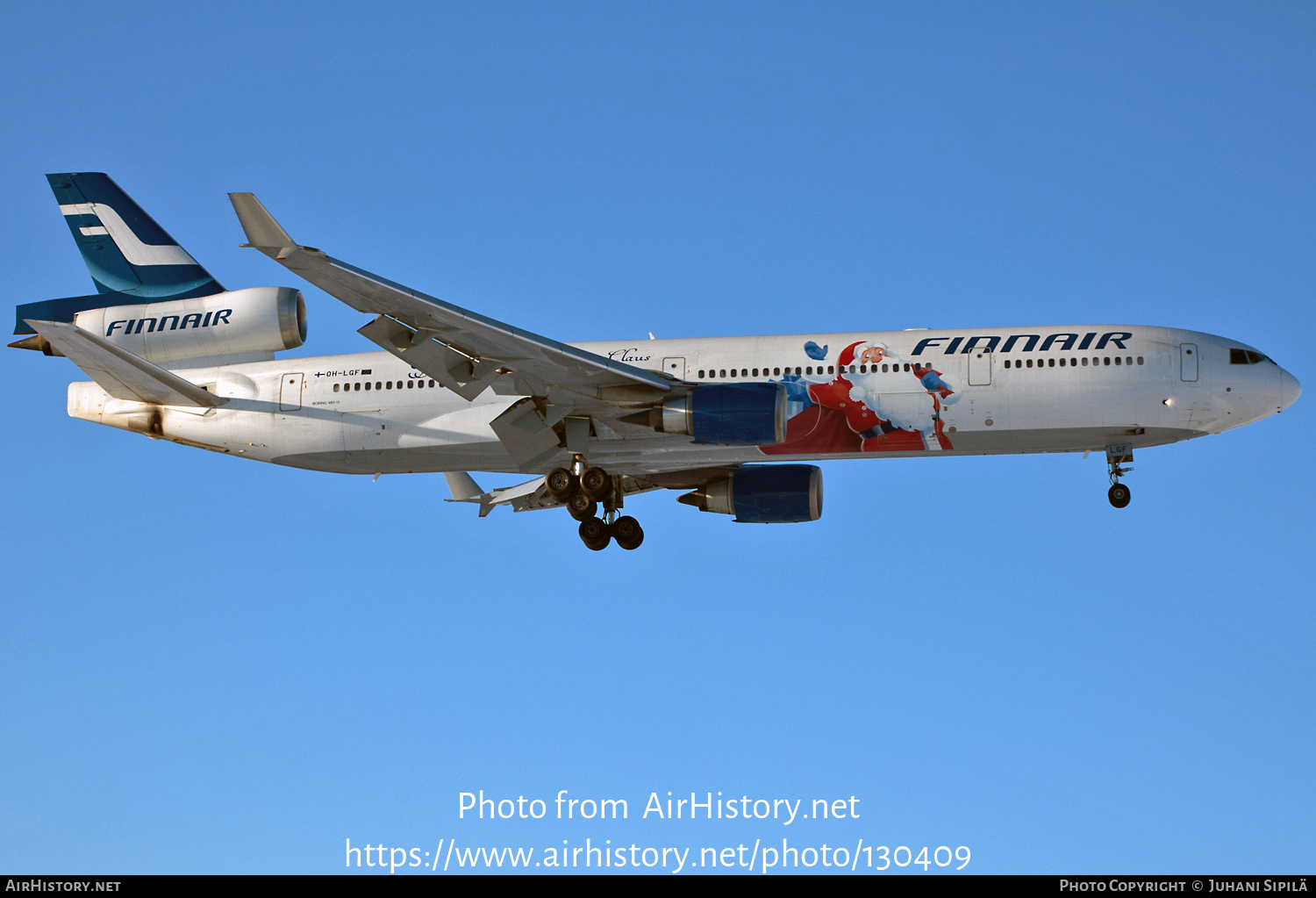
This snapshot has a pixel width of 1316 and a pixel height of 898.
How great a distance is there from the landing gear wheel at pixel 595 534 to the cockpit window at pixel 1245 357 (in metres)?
15.5

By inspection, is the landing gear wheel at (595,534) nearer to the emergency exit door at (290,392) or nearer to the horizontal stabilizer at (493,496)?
the horizontal stabilizer at (493,496)

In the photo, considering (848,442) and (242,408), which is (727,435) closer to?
(848,442)

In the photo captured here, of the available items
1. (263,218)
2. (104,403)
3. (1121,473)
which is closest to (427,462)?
(104,403)

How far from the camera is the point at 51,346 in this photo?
33844 millimetres

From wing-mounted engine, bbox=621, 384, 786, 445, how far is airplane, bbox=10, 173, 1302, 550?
0.04 meters

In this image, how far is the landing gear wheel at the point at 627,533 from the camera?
37062 mm

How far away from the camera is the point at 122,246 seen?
3734cm

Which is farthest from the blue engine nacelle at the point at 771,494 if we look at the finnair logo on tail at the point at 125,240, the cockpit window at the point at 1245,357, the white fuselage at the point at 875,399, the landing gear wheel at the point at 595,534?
the finnair logo on tail at the point at 125,240

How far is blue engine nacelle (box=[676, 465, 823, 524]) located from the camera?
37.4 meters

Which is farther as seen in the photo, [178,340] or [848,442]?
[178,340]

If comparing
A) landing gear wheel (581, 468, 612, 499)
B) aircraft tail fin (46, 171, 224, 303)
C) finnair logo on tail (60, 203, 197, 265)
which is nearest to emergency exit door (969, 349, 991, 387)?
landing gear wheel (581, 468, 612, 499)

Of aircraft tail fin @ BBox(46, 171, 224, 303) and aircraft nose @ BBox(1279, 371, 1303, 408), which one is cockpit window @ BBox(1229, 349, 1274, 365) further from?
aircraft tail fin @ BBox(46, 171, 224, 303)

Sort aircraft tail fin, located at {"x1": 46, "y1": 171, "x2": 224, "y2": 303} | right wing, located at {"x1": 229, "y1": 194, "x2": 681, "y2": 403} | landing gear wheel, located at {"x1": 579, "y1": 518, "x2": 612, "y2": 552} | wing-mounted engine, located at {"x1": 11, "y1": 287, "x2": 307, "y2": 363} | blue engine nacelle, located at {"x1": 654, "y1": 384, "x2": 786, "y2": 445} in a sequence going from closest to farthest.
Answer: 1. right wing, located at {"x1": 229, "y1": 194, "x2": 681, "y2": 403}
2. blue engine nacelle, located at {"x1": 654, "y1": 384, "x2": 786, "y2": 445}
3. wing-mounted engine, located at {"x1": 11, "y1": 287, "x2": 307, "y2": 363}
4. landing gear wheel, located at {"x1": 579, "y1": 518, "x2": 612, "y2": 552}
5. aircraft tail fin, located at {"x1": 46, "y1": 171, "x2": 224, "y2": 303}

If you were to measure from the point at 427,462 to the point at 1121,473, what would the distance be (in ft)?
54.8
